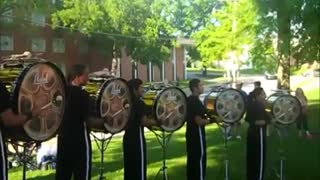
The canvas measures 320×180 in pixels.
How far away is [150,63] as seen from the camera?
213 inches

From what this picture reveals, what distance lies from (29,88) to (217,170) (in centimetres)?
276

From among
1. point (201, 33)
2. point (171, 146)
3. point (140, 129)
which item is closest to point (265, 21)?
point (201, 33)

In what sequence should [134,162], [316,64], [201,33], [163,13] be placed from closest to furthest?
[134,162], [163,13], [201,33], [316,64]

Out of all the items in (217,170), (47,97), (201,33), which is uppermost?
(201,33)

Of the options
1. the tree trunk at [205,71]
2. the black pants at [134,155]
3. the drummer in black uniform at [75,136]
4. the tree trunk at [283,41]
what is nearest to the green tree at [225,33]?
the tree trunk at [205,71]

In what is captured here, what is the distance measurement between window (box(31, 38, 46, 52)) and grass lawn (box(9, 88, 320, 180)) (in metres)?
0.93

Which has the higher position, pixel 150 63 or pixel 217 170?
pixel 150 63

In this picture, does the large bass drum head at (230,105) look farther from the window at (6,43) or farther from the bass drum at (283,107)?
the window at (6,43)

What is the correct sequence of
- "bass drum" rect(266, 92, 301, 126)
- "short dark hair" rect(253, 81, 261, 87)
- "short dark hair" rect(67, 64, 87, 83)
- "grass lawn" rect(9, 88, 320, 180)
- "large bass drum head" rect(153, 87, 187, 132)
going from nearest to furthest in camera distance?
1. "short dark hair" rect(67, 64, 87, 83)
2. "grass lawn" rect(9, 88, 320, 180)
3. "large bass drum head" rect(153, 87, 187, 132)
4. "short dark hair" rect(253, 81, 261, 87)
5. "bass drum" rect(266, 92, 301, 126)

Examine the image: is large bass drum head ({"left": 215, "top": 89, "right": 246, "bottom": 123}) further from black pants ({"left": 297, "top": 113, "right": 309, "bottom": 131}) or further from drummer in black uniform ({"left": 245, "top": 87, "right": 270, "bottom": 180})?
black pants ({"left": 297, "top": 113, "right": 309, "bottom": 131})

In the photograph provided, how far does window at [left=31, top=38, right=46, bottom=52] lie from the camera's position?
180 inches

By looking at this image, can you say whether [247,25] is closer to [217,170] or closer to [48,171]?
[217,170]

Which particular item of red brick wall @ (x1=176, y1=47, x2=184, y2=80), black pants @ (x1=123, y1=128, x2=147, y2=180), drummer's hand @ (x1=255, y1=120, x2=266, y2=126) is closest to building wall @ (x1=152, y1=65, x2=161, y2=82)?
red brick wall @ (x1=176, y1=47, x2=184, y2=80)

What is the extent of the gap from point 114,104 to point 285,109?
A: 2.56 m
